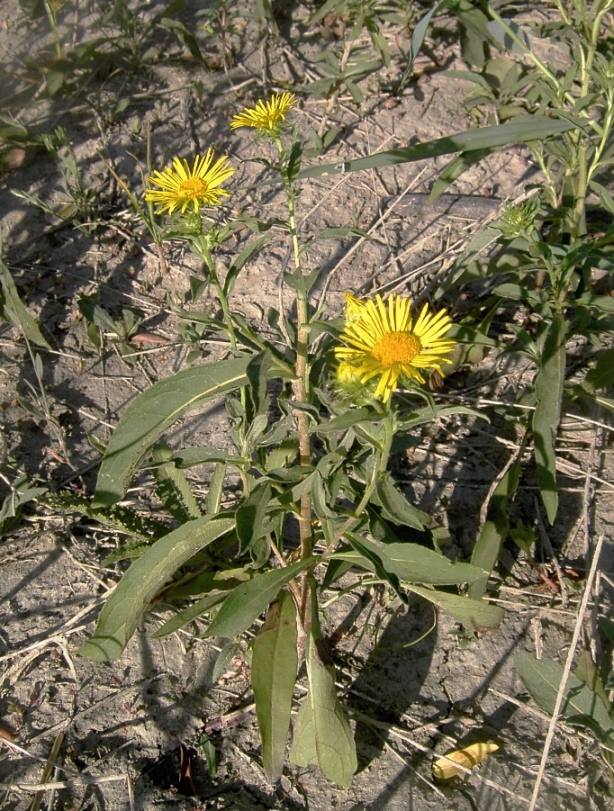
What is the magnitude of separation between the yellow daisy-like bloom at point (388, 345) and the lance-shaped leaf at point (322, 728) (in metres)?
0.86

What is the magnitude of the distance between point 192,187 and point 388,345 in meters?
0.75

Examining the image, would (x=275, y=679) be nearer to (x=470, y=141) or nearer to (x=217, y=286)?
(x=217, y=286)

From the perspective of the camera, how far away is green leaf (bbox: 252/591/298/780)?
2098mm

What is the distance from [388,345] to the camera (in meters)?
1.81

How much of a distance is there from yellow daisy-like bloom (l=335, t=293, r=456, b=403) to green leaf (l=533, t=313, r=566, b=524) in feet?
2.36

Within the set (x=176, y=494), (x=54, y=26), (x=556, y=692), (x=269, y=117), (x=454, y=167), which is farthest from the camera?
(x=54, y=26)

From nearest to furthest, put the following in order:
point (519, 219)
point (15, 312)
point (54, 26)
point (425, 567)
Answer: point (425, 567)
point (519, 219)
point (15, 312)
point (54, 26)

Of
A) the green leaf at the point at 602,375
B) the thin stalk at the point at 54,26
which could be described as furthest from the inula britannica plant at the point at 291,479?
the thin stalk at the point at 54,26

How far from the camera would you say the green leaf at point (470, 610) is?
7.58ft

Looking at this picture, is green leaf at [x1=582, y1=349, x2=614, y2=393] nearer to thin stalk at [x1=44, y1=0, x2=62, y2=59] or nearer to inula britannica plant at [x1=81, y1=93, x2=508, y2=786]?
inula britannica plant at [x1=81, y1=93, x2=508, y2=786]

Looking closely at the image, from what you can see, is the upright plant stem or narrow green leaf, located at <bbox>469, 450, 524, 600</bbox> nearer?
the upright plant stem

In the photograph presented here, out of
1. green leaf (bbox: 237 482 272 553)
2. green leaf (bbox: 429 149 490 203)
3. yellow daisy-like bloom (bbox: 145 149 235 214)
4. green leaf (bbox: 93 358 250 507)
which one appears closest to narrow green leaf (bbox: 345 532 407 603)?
green leaf (bbox: 237 482 272 553)

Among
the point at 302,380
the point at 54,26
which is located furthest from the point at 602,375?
the point at 54,26

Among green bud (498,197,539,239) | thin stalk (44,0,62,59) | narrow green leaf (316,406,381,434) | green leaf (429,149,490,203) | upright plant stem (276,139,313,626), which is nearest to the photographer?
narrow green leaf (316,406,381,434)
